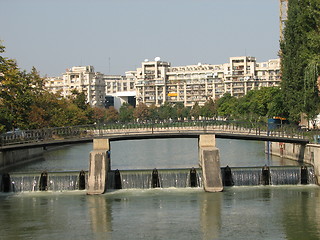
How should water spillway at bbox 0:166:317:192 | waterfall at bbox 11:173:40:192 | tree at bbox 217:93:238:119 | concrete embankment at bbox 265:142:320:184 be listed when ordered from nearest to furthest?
water spillway at bbox 0:166:317:192 < waterfall at bbox 11:173:40:192 < concrete embankment at bbox 265:142:320:184 < tree at bbox 217:93:238:119

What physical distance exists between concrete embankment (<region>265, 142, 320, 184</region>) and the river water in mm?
3154

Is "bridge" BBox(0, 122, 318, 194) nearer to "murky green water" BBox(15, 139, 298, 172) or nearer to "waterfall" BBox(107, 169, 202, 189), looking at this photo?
"waterfall" BBox(107, 169, 202, 189)

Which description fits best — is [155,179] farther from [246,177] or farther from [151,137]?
[246,177]

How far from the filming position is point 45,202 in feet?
180

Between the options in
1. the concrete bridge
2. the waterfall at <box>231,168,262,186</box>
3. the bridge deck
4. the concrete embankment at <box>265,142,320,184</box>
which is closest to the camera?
the waterfall at <box>231,168,262,186</box>

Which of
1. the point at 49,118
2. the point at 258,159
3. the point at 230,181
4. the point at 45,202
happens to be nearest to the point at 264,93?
the point at 49,118

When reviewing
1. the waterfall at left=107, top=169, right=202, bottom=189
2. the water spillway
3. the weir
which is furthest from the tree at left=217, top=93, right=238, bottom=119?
the waterfall at left=107, top=169, right=202, bottom=189

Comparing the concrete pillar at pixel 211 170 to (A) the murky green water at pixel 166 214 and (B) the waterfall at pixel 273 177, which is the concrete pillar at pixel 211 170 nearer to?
(A) the murky green water at pixel 166 214

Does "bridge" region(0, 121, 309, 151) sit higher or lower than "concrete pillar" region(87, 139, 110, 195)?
higher

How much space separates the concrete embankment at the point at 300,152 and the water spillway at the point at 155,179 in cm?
128

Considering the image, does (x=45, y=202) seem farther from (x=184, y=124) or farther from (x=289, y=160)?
(x=289, y=160)

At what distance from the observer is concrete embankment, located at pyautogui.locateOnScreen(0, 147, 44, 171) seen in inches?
2872

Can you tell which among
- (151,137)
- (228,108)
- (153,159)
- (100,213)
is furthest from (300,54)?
(228,108)

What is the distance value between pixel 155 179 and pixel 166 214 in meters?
11.2
